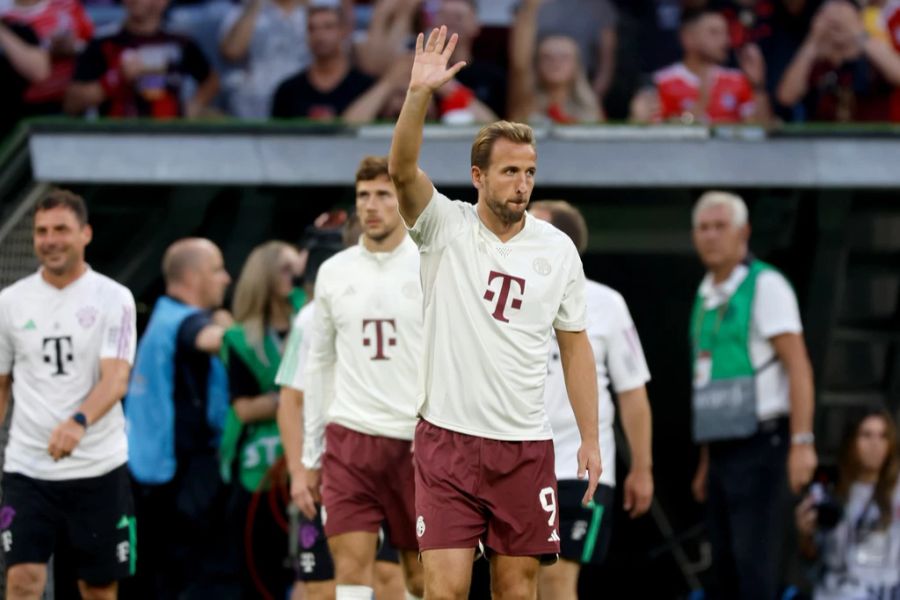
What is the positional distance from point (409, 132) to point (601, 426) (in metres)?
2.69

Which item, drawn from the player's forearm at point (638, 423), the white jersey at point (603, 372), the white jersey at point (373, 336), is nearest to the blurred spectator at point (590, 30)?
the white jersey at point (603, 372)

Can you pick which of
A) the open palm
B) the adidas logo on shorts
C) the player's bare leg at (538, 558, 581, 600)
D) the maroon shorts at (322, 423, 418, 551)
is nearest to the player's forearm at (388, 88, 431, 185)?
the open palm

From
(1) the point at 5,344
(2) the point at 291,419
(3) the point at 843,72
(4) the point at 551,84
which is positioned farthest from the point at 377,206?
(3) the point at 843,72

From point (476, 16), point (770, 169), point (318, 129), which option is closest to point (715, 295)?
point (770, 169)

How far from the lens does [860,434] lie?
9.66 meters

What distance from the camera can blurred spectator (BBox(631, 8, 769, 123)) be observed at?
35.1ft

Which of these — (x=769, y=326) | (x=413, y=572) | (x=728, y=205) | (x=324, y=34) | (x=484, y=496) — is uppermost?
(x=324, y=34)

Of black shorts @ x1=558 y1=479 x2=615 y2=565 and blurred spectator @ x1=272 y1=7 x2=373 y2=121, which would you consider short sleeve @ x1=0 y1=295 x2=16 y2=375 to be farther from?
blurred spectator @ x1=272 y1=7 x2=373 y2=121

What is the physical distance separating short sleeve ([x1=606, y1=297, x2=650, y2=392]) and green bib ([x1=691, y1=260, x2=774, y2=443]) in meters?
1.08

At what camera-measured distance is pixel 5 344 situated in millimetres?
7801

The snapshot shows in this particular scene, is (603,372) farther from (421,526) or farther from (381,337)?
(421,526)

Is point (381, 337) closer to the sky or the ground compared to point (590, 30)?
closer to the ground

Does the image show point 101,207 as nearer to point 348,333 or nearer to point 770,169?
point 348,333

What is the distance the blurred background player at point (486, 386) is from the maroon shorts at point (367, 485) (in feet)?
4.08
